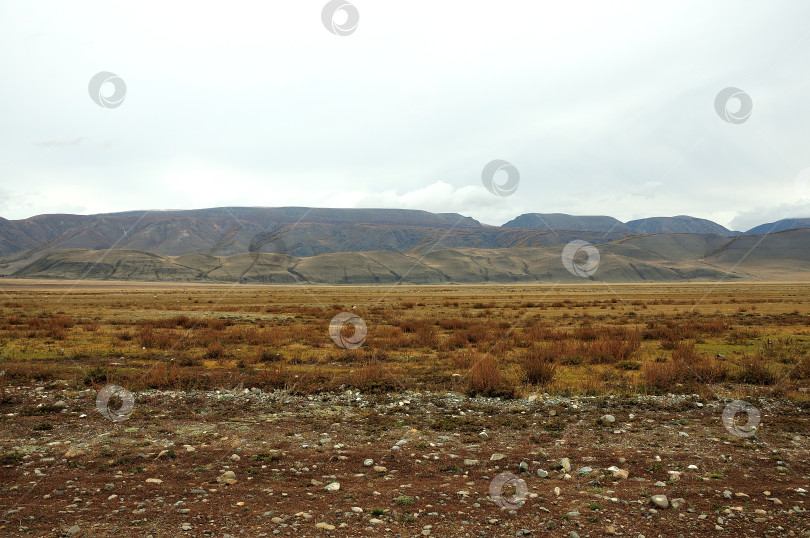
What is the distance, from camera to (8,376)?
13461 mm

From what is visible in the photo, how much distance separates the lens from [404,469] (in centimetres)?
705

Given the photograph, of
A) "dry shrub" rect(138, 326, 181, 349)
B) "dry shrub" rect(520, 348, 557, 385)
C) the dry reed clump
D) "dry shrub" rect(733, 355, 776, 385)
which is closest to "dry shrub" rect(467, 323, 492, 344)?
"dry shrub" rect(520, 348, 557, 385)

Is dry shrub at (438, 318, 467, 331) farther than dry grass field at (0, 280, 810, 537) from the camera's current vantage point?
Yes

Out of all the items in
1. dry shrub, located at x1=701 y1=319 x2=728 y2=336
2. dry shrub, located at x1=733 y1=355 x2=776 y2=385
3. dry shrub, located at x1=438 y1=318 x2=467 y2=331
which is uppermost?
dry shrub, located at x1=733 y1=355 x2=776 y2=385

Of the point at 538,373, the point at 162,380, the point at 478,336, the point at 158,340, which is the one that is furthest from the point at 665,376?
the point at 158,340

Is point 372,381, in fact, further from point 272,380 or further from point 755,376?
point 755,376

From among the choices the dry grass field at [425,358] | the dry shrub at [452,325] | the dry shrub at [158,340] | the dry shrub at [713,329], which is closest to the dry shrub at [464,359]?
the dry grass field at [425,358]

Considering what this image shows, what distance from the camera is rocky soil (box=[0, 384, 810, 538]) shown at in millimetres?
5320

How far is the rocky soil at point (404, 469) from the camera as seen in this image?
209 inches

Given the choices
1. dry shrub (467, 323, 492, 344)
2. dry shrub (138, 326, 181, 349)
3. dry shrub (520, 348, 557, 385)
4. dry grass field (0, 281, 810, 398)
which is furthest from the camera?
dry shrub (467, 323, 492, 344)

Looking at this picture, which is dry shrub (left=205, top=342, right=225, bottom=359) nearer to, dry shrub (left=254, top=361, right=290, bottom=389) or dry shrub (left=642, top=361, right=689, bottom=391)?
dry shrub (left=254, top=361, right=290, bottom=389)

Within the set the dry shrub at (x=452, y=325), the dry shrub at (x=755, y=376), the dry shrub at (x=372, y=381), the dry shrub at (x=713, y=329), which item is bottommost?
the dry shrub at (x=452, y=325)

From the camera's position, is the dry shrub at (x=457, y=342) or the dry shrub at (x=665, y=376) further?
the dry shrub at (x=457, y=342)

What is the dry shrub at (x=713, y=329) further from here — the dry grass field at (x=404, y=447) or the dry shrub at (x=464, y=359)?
the dry shrub at (x=464, y=359)
